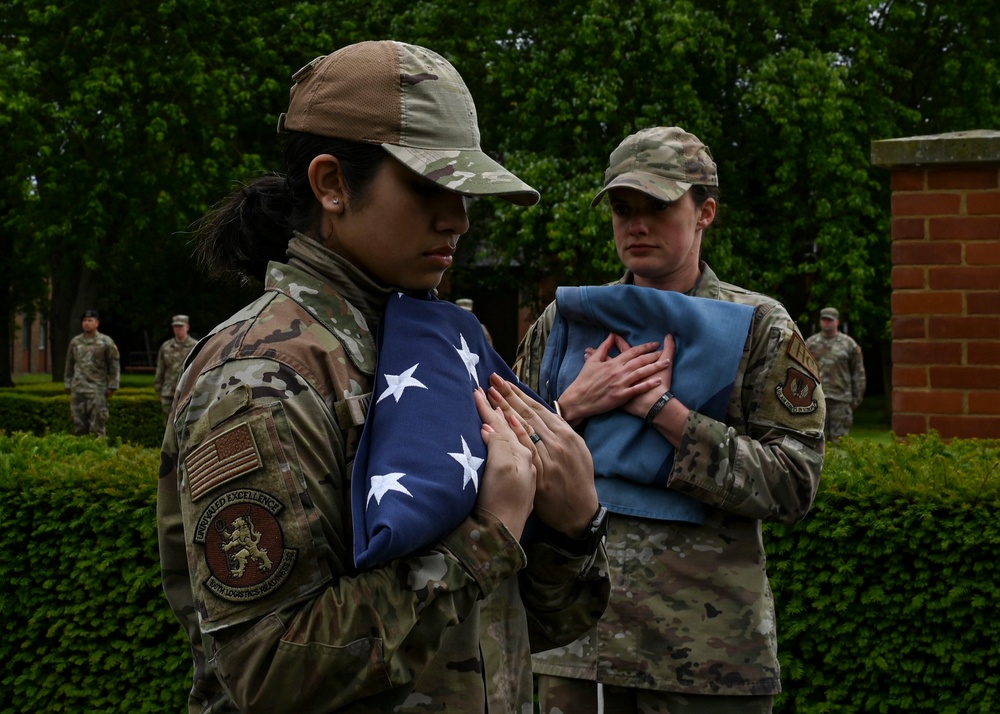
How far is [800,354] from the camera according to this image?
3.07 meters

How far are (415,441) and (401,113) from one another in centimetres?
54

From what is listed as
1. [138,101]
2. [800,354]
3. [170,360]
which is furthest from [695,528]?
[138,101]

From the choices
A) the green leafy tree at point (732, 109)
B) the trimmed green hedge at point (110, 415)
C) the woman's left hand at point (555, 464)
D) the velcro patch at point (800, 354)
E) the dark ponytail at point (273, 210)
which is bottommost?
the trimmed green hedge at point (110, 415)

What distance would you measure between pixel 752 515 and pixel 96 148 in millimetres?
20539

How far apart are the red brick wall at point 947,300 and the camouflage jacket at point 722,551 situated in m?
2.97

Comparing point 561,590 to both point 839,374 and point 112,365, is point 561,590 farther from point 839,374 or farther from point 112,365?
point 112,365

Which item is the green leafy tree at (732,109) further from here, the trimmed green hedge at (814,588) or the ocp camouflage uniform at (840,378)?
the trimmed green hedge at (814,588)

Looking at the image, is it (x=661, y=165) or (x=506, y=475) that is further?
(x=661, y=165)

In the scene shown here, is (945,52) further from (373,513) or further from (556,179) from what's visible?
(373,513)

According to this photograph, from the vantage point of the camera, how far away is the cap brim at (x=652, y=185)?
310 centimetres

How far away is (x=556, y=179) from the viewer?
62.6 ft

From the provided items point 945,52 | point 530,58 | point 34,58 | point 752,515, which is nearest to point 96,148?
point 34,58

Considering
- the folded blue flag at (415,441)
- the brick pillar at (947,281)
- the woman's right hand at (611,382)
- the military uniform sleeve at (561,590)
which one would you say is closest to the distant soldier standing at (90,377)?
the brick pillar at (947,281)

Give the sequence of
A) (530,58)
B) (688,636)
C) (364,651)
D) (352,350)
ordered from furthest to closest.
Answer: (530,58) < (688,636) < (352,350) < (364,651)
